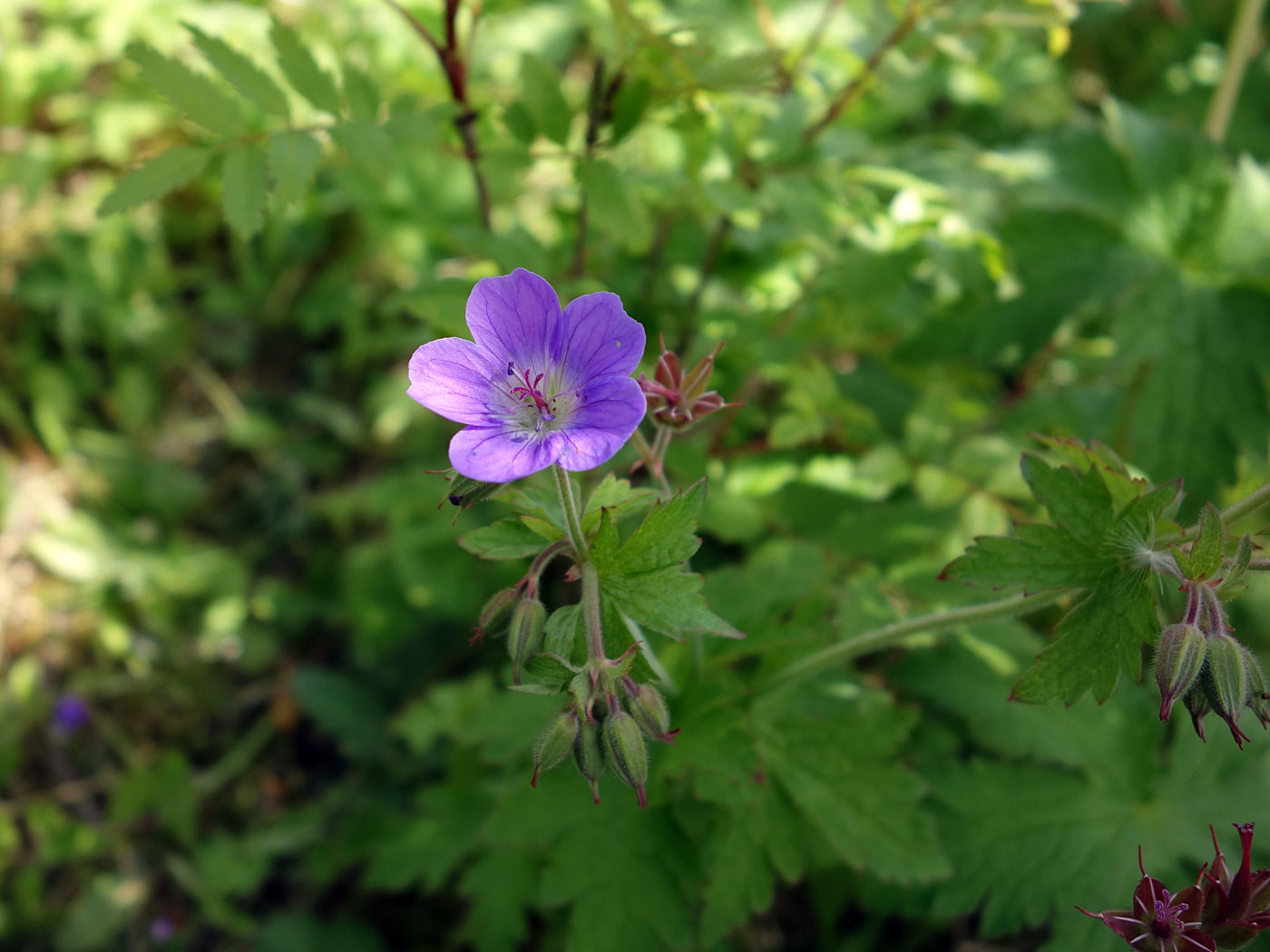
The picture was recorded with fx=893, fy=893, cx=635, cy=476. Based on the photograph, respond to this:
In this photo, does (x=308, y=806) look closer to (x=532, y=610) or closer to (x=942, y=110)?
(x=532, y=610)

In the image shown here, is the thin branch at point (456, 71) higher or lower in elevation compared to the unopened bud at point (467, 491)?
higher

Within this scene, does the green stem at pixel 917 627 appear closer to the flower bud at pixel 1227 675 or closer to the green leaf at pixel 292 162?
the flower bud at pixel 1227 675

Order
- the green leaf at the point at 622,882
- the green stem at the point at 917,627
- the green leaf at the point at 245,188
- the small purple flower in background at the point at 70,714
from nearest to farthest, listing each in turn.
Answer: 1. the green stem at the point at 917,627
2. the green leaf at the point at 245,188
3. the green leaf at the point at 622,882
4. the small purple flower in background at the point at 70,714

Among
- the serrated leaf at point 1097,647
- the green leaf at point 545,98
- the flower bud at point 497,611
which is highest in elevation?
the green leaf at point 545,98

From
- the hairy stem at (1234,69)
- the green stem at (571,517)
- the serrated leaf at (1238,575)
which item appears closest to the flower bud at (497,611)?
the green stem at (571,517)

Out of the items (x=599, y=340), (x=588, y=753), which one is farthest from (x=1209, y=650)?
(x=599, y=340)

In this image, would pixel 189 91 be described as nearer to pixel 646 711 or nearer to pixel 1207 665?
pixel 646 711

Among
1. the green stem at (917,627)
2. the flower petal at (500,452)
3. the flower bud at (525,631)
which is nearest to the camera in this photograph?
the flower petal at (500,452)
